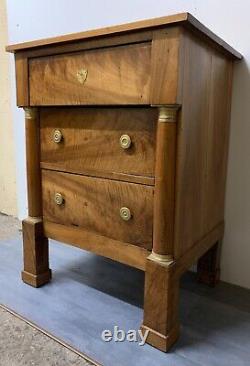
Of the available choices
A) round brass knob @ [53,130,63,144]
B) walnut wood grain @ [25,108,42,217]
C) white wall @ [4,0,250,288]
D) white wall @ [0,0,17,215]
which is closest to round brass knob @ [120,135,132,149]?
round brass knob @ [53,130,63,144]

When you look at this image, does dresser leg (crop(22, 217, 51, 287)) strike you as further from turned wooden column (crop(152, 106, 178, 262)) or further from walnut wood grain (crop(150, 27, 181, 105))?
walnut wood grain (crop(150, 27, 181, 105))

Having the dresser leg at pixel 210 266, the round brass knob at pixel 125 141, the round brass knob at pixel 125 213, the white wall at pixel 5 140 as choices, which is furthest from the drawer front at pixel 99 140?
the white wall at pixel 5 140

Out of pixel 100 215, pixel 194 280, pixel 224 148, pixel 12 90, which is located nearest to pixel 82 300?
pixel 100 215

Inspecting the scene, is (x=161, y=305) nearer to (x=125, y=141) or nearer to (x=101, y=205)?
(x=101, y=205)

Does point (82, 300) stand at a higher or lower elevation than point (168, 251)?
lower

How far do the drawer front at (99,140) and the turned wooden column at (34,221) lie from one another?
0.09ft

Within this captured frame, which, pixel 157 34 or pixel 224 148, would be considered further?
pixel 224 148

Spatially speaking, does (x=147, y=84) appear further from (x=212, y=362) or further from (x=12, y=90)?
(x=12, y=90)

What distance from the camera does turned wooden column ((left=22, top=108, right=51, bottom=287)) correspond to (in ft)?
3.57

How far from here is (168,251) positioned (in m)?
0.83

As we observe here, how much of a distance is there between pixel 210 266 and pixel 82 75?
31.7 inches

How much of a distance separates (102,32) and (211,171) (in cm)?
52

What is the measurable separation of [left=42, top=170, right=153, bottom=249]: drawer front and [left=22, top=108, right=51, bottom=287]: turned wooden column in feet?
0.10

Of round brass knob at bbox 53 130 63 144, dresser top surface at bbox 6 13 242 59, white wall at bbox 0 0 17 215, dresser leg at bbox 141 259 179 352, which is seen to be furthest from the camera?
white wall at bbox 0 0 17 215
